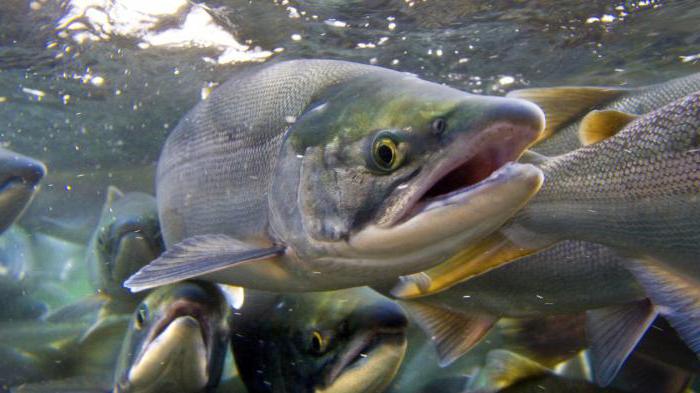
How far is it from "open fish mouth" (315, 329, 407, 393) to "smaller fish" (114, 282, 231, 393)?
2.53ft

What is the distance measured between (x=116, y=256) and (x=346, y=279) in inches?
119

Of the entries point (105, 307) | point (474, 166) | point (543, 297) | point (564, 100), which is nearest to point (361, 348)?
point (543, 297)

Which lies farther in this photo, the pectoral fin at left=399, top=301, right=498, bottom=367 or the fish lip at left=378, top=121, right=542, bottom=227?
the pectoral fin at left=399, top=301, right=498, bottom=367

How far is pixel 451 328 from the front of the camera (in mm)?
3494

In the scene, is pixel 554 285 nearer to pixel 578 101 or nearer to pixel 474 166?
pixel 578 101

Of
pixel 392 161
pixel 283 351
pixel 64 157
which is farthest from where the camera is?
pixel 64 157

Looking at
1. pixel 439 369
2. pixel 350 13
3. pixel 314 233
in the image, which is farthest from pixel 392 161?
pixel 350 13

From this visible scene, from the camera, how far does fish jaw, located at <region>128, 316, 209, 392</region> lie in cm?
299

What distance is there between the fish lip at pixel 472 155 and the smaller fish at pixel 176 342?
5.54 feet

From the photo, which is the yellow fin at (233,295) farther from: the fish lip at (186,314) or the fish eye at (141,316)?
the fish eye at (141,316)

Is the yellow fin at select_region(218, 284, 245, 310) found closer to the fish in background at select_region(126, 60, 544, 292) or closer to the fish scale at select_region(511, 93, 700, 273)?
the fish in background at select_region(126, 60, 544, 292)

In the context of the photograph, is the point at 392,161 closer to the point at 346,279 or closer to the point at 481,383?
the point at 346,279

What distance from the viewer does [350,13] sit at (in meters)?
8.00

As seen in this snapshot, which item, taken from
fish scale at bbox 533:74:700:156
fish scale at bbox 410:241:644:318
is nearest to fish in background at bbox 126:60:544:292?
fish scale at bbox 410:241:644:318
